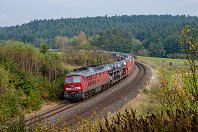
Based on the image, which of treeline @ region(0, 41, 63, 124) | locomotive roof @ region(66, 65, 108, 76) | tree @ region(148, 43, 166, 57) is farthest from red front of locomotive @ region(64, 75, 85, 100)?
tree @ region(148, 43, 166, 57)

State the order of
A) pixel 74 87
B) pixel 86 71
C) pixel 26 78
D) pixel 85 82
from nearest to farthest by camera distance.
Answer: pixel 26 78
pixel 74 87
pixel 85 82
pixel 86 71

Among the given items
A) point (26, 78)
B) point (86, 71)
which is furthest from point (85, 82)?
point (26, 78)

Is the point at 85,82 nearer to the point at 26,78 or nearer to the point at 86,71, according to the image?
the point at 86,71

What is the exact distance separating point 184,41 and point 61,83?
1115 inches

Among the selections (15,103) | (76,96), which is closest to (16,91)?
(15,103)

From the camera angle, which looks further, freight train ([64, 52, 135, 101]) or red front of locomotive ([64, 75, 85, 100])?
freight train ([64, 52, 135, 101])

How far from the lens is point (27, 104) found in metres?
28.0

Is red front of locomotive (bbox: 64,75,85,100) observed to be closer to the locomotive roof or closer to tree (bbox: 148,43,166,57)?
the locomotive roof

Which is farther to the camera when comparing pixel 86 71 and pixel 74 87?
pixel 86 71

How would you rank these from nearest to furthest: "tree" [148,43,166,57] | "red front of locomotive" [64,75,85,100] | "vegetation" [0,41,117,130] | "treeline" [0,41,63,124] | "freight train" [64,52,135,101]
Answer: "vegetation" [0,41,117,130], "treeline" [0,41,63,124], "red front of locomotive" [64,75,85,100], "freight train" [64,52,135,101], "tree" [148,43,166,57]

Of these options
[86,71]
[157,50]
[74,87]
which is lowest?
[157,50]

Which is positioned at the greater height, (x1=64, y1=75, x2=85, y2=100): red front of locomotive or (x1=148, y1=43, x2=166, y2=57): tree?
(x1=64, y1=75, x2=85, y2=100): red front of locomotive

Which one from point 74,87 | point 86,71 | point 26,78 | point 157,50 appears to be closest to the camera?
point 26,78

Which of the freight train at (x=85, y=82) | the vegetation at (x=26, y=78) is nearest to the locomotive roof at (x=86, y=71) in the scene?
the freight train at (x=85, y=82)
